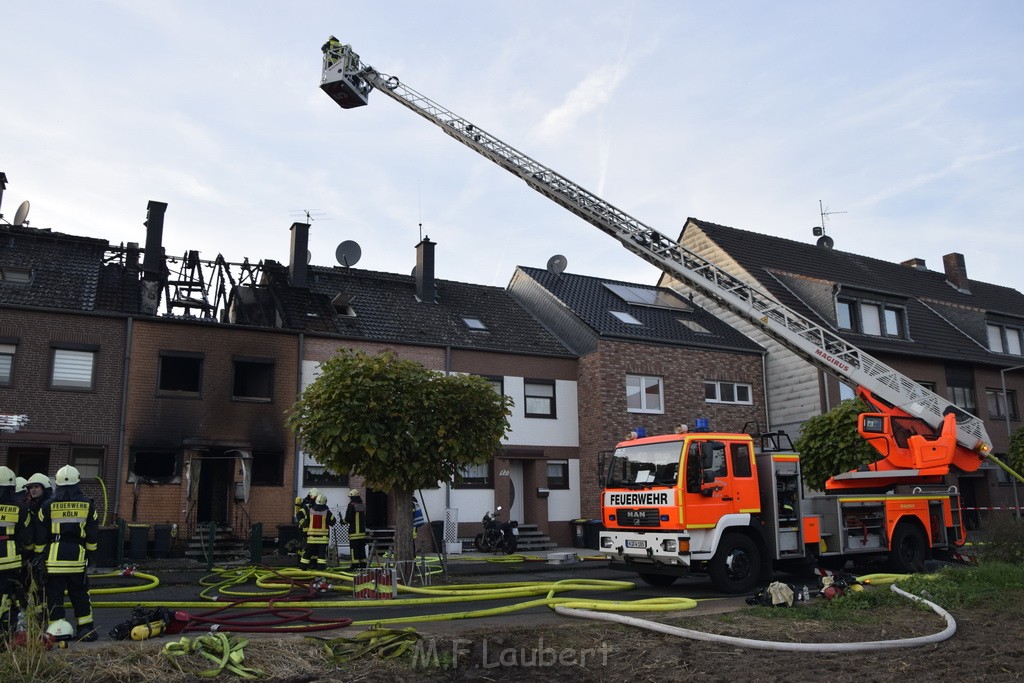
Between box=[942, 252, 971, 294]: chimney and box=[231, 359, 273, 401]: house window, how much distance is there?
29.1 m

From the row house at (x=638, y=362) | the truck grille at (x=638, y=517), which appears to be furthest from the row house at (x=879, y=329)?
the truck grille at (x=638, y=517)

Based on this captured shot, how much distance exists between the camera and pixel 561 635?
8781mm

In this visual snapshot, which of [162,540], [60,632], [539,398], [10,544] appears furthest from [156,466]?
[60,632]

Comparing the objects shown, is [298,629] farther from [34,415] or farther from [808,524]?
[34,415]

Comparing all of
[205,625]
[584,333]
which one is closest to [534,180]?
[584,333]

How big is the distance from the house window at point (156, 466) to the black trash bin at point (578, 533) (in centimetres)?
1056

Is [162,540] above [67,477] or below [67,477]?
below

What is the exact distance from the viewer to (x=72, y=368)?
20375 mm

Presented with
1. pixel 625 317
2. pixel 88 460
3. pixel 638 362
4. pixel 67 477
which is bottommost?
pixel 67 477

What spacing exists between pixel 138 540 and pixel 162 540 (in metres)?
0.54

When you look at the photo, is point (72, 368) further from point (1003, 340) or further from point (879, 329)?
point (1003, 340)

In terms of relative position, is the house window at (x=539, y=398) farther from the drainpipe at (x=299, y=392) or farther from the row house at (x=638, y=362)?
the drainpipe at (x=299, y=392)

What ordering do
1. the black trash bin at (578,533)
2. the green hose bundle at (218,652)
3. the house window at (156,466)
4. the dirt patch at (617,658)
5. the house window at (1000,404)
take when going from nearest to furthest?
the green hose bundle at (218,652)
the dirt patch at (617,658)
the house window at (156,466)
the black trash bin at (578,533)
the house window at (1000,404)

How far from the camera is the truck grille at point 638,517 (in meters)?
13.4
